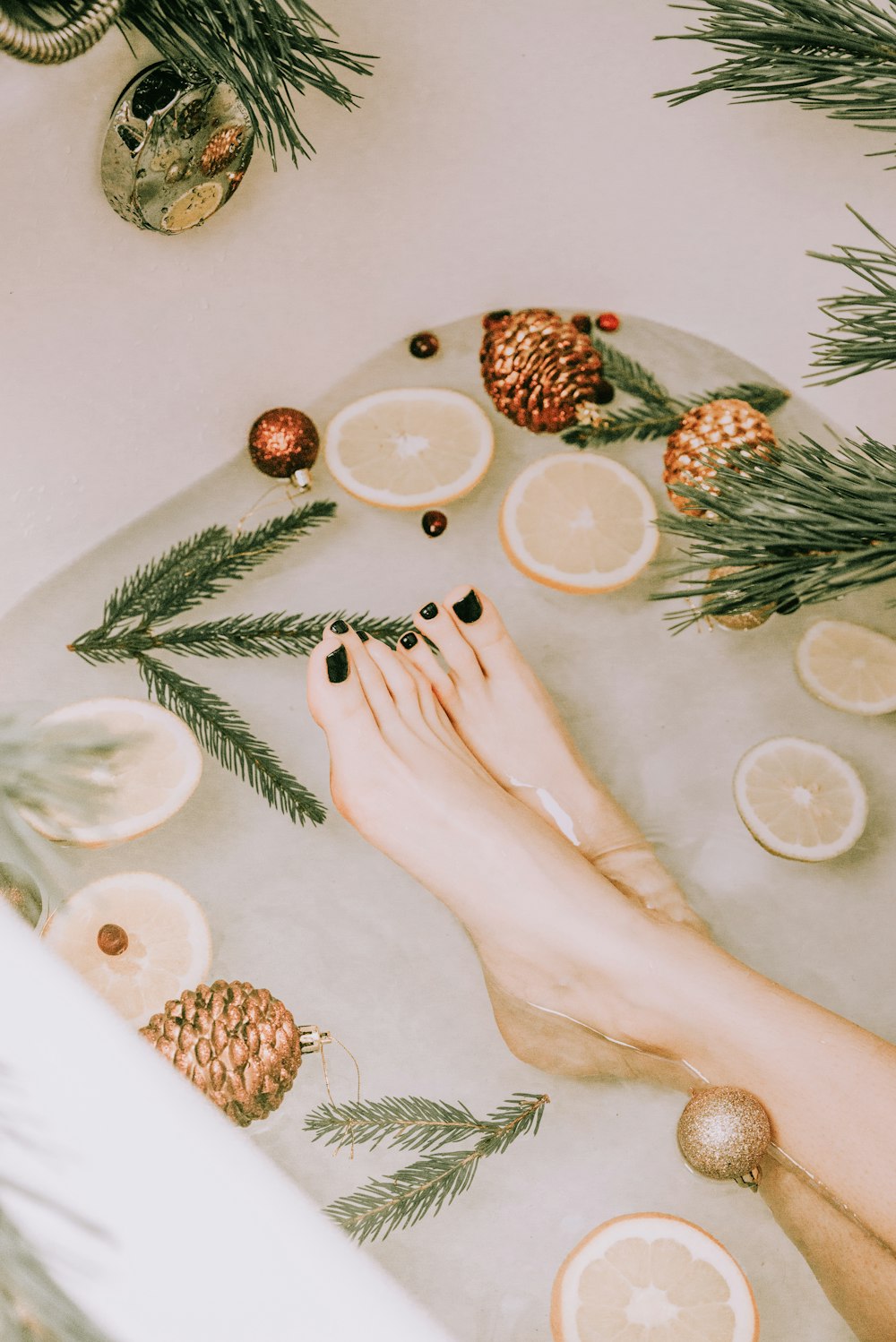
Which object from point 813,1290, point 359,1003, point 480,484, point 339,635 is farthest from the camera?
point 480,484

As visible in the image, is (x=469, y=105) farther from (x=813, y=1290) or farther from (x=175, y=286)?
(x=813, y=1290)

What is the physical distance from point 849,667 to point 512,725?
16.6 inches

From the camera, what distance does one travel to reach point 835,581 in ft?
1.99

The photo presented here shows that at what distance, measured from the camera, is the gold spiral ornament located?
707mm

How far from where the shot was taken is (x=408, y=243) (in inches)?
46.3

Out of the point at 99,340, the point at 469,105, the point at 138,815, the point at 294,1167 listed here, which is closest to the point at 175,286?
the point at 99,340

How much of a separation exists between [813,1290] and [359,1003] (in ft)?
1.69

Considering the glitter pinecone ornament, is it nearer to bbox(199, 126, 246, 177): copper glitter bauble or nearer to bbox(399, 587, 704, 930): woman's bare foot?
bbox(399, 587, 704, 930): woman's bare foot

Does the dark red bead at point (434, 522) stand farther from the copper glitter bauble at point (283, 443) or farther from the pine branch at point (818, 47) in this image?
the pine branch at point (818, 47)

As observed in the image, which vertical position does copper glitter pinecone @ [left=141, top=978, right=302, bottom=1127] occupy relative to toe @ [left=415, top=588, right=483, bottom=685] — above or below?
below

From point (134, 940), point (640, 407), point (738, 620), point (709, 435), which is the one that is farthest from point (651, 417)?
point (134, 940)

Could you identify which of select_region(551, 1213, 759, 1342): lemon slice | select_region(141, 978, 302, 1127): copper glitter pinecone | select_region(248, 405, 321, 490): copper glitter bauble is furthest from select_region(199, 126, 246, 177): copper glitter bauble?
select_region(551, 1213, 759, 1342): lemon slice

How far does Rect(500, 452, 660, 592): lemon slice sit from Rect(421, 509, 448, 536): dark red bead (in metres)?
0.08

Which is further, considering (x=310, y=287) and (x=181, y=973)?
(x=310, y=287)
